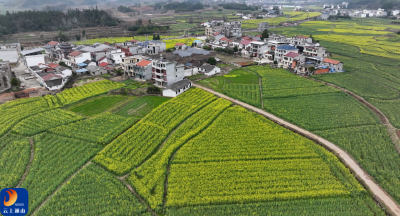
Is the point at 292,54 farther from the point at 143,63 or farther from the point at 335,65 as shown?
the point at 143,63

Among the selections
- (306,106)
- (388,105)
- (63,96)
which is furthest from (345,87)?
(63,96)

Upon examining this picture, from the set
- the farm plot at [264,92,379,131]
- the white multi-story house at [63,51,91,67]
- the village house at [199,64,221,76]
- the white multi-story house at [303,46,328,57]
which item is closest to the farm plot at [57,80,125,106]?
the white multi-story house at [63,51,91,67]

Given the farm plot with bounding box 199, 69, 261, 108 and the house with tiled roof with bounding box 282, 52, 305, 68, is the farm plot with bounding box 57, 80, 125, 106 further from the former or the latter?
the house with tiled roof with bounding box 282, 52, 305, 68

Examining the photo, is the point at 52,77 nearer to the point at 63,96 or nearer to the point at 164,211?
the point at 63,96

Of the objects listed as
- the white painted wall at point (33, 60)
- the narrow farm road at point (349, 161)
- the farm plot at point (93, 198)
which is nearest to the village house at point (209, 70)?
the narrow farm road at point (349, 161)

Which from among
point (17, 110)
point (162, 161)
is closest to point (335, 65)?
point (162, 161)

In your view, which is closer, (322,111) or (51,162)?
(51,162)
